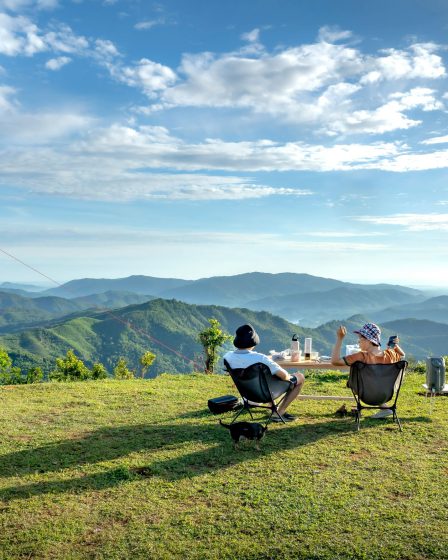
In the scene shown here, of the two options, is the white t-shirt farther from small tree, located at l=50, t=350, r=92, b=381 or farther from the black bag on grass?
small tree, located at l=50, t=350, r=92, b=381

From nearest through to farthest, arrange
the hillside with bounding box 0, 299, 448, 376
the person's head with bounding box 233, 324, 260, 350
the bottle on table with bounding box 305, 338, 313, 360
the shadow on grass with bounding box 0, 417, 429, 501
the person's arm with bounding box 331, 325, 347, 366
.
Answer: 1. the shadow on grass with bounding box 0, 417, 429, 501
2. the person's head with bounding box 233, 324, 260, 350
3. the person's arm with bounding box 331, 325, 347, 366
4. the bottle on table with bounding box 305, 338, 313, 360
5. the hillside with bounding box 0, 299, 448, 376

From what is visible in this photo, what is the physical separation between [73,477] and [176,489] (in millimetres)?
1005

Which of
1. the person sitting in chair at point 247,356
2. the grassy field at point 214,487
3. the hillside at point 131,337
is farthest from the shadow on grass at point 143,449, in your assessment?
the hillside at point 131,337

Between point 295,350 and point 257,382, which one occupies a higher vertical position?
point 295,350

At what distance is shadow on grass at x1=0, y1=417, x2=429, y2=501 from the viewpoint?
4.50 metres

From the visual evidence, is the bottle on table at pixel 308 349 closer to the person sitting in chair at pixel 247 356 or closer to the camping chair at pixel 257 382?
the person sitting in chair at pixel 247 356

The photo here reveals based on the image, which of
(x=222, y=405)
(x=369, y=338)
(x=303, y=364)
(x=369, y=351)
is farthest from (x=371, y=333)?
(x=222, y=405)

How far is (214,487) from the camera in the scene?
4.35 metres

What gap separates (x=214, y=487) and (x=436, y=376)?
12.7ft

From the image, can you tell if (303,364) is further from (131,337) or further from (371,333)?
(131,337)

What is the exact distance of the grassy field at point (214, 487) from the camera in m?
3.39

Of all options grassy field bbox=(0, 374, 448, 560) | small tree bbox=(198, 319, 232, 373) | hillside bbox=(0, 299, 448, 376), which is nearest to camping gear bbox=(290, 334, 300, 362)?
grassy field bbox=(0, 374, 448, 560)

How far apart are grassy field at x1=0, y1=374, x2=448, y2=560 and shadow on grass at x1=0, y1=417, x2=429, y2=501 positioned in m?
0.02

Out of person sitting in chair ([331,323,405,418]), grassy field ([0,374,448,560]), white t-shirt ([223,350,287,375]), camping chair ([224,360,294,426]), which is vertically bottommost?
grassy field ([0,374,448,560])
